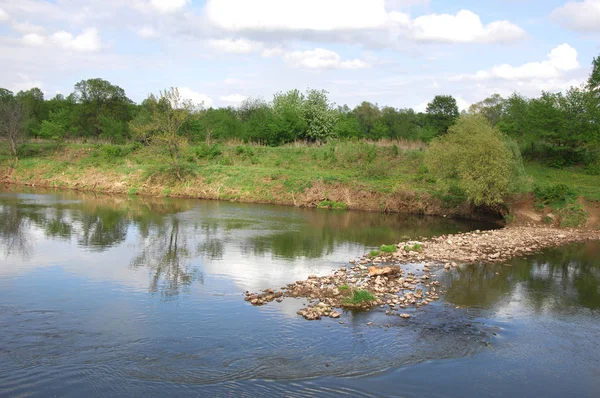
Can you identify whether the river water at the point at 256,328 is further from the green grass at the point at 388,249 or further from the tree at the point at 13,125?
the tree at the point at 13,125

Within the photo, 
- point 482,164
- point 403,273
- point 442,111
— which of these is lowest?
point 403,273

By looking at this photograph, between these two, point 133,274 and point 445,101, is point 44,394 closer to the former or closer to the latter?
point 133,274

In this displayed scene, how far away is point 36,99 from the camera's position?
275 feet

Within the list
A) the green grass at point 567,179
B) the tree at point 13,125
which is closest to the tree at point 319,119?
the green grass at point 567,179

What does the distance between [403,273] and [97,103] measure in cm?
6947

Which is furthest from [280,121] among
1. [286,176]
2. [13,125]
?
[13,125]

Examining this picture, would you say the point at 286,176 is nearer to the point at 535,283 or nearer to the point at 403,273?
the point at 403,273

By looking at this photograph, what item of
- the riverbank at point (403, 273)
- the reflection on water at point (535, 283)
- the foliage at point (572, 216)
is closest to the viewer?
the riverbank at point (403, 273)

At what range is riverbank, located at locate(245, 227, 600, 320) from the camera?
16.6 meters

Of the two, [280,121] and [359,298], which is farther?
[280,121]

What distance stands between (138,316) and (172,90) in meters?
36.2

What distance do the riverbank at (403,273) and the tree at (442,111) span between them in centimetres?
3606

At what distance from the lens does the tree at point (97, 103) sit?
74.7 m

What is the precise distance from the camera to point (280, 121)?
64.1 meters
